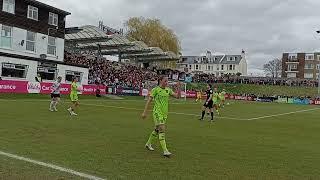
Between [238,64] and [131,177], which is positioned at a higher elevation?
[238,64]

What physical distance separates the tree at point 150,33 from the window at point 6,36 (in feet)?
189

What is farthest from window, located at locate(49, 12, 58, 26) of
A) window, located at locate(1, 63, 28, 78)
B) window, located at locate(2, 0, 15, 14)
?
window, located at locate(1, 63, 28, 78)

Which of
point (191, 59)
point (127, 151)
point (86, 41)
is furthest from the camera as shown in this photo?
point (191, 59)

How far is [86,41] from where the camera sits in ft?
217

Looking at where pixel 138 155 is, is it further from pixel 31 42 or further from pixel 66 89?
pixel 31 42

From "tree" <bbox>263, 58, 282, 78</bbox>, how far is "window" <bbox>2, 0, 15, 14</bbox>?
4847 inches

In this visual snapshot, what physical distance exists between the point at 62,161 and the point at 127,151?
2423 millimetres

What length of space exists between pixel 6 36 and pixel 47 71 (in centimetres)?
577

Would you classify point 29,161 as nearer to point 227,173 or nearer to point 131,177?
point 131,177

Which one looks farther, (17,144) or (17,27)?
(17,27)

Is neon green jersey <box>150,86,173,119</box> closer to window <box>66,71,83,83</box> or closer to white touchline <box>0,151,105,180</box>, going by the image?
white touchline <box>0,151,105,180</box>

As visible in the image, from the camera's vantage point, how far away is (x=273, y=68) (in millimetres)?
162750

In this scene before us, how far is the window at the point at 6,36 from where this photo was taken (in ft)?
144

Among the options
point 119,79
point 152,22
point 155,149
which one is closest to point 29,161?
point 155,149
